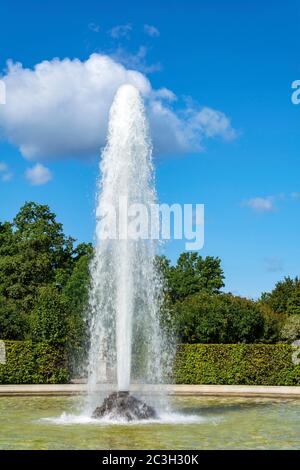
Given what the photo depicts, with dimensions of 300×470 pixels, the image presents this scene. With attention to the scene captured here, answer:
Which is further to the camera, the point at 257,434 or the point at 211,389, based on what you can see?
the point at 211,389

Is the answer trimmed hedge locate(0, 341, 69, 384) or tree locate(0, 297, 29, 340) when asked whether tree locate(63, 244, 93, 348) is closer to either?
tree locate(0, 297, 29, 340)

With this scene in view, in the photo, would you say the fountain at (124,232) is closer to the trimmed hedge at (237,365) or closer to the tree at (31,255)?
the trimmed hedge at (237,365)

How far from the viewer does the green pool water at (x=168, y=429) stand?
14477mm

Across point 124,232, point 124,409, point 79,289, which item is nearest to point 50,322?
point 124,232

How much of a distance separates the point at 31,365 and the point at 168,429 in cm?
1515

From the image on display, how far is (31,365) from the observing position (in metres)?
30.6

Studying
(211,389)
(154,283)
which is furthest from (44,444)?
(211,389)

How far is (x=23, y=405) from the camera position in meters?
22.8

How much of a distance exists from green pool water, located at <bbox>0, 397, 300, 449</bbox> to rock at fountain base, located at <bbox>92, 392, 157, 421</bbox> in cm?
44

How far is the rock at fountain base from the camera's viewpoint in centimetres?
1769

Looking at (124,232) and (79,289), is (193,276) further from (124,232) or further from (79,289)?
(124,232)

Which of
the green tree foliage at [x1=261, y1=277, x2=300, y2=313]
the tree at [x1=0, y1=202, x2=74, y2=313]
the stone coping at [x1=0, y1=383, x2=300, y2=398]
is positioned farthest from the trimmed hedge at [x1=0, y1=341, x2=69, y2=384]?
the green tree foliage at [x1=261, y1=277, x2=300, y2=313]

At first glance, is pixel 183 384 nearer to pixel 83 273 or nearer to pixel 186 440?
pixel 186 440

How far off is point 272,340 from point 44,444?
85.5ft
